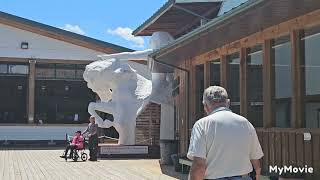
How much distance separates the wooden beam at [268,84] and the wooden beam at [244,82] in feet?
2.96

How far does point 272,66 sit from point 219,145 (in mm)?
5843

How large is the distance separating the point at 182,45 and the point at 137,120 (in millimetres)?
8609

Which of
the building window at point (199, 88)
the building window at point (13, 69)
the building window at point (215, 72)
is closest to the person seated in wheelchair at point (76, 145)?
the building window at point (199, 88)

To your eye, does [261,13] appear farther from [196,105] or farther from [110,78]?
[110,78]

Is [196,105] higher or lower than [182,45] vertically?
lower

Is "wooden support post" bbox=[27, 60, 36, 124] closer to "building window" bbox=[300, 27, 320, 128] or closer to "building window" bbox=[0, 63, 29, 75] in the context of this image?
"building window" bbox=[0, 63, 29, 75]

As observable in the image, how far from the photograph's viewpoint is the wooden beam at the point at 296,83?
29.8ft

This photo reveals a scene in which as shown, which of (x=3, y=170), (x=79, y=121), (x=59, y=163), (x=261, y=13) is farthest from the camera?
(x=79, y=121)

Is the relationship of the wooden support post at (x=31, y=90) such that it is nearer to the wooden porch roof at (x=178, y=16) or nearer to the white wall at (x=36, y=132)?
the white wall at (x=36, y=132)

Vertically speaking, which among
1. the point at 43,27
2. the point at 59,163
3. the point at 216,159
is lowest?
the point at 59,163

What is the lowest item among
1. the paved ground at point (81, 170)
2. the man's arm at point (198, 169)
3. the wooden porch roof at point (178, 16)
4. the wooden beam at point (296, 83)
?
the paved ground at point (81, 170)

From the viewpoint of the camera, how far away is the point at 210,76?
13.2 metres

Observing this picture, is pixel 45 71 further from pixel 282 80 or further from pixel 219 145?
pixel 219 145

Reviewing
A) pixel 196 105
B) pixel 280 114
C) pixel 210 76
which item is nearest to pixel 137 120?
pixel 196 105
